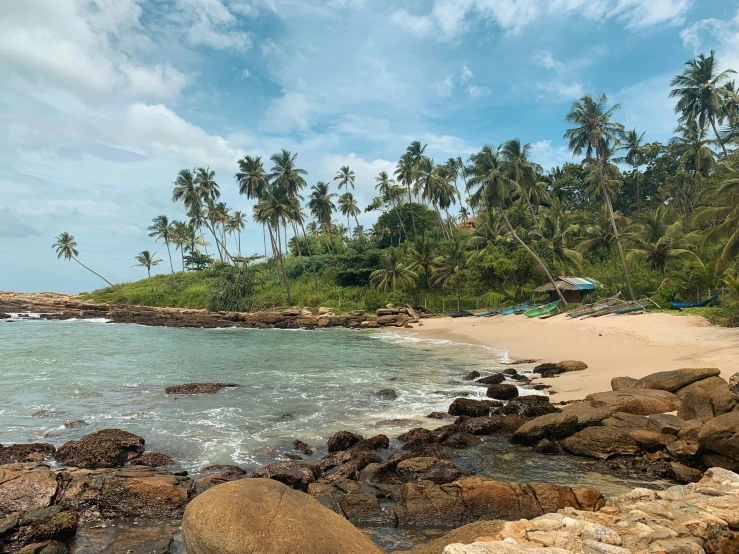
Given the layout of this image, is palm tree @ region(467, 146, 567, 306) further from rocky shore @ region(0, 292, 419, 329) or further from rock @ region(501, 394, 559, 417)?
rock @ region(501, 394, 559, 417)

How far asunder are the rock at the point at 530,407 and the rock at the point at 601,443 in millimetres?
2114

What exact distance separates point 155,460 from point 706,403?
11.1 meters

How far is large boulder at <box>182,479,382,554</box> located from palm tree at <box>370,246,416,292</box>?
43.6 meters

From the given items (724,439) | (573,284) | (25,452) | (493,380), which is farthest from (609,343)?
(25,452)

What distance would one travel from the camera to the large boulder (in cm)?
405

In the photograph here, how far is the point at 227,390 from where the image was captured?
15.2 meters

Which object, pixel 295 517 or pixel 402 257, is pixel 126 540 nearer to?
pixel 295 517

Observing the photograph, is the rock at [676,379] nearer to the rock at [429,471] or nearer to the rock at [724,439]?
the rock at [724,439]

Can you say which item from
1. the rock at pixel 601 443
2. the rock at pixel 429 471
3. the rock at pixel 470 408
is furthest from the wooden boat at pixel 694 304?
the rock at pixel 429 471

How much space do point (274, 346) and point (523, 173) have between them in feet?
96.0

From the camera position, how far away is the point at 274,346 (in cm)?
2845

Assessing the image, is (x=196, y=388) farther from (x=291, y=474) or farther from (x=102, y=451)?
(x=291, y=474)

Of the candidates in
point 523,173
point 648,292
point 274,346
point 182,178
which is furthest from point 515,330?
point 182,178

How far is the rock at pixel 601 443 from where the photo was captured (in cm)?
820
